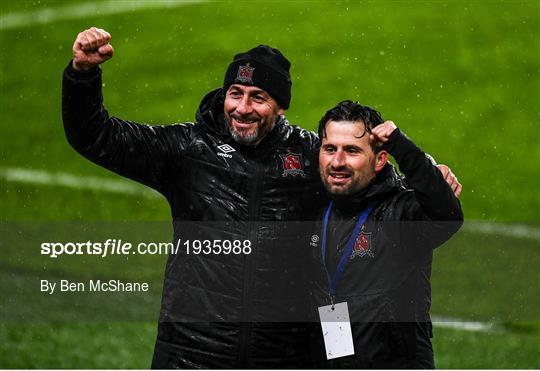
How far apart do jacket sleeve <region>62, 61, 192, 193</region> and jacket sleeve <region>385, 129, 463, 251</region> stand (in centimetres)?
109

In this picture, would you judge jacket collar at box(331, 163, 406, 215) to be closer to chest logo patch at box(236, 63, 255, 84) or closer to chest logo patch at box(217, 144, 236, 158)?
chest logo patch at box(217, 144, 236, 158)

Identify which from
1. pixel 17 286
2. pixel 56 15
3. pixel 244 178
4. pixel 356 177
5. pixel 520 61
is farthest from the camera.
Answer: pixel 56 15

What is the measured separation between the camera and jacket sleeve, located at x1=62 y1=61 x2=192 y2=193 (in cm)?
555

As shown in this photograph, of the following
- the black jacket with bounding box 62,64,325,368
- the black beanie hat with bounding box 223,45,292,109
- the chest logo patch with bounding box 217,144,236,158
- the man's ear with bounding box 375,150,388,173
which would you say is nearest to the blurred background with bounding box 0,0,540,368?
the black jacket with bounding box 62,64,325,368

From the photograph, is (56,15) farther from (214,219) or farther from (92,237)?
(214,219)

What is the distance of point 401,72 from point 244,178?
22.1 ft

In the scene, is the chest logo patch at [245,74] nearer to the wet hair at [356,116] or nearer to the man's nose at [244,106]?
the man's nose at [244,106]

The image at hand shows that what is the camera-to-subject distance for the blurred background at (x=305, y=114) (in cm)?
930

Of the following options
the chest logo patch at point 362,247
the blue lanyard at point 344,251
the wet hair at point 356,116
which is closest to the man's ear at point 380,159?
the wet hair at point 356,116

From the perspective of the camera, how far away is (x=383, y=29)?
12.7m

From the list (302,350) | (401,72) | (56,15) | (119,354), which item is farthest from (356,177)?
(56,15)

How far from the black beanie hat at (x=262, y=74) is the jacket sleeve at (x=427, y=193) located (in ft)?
2.43

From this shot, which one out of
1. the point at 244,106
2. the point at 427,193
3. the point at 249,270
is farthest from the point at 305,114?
the point at 427,193

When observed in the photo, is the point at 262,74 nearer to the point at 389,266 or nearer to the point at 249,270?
the point at 249,270
